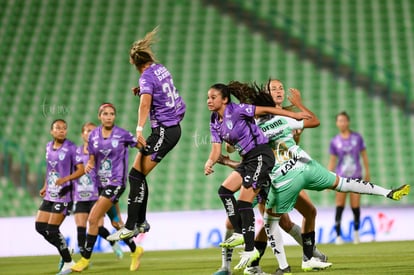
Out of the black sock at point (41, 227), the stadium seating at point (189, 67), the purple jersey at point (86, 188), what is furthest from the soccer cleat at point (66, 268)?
the stadium seating at point (189, 67)

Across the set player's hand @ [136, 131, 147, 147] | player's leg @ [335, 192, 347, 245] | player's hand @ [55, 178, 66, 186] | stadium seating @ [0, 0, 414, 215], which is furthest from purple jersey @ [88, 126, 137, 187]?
stadium seating @ [0, 0, 414, 215]

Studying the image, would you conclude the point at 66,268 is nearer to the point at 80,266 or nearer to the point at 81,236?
the point at 80,266

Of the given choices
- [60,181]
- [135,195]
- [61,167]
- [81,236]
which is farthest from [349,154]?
[135,195]

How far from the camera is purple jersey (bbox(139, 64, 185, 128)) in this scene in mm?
8430

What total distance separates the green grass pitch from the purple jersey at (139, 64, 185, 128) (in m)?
1.64

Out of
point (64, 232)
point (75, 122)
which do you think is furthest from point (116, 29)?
point (64, 232)

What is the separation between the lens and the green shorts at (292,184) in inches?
305

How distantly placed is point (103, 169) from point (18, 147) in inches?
324

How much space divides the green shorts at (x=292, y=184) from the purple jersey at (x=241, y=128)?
0.41m

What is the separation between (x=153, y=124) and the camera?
28.1 feet

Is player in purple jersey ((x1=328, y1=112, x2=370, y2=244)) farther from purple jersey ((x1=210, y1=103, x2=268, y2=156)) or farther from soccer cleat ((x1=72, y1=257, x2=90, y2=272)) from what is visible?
purple jersey ((x1=210, y1=103, x2=268, y2=156))

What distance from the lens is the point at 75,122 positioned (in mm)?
18797

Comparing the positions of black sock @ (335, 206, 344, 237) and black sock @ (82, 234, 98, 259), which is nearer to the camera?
black sock @ (82, 234, 98, 259)

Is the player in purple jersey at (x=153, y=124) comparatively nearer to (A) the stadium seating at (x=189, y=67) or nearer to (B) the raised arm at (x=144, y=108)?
(B) the raised arm at (x=144, y=108)
